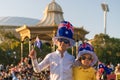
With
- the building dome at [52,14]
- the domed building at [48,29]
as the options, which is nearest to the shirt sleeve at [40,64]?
the domed building at [48,29]

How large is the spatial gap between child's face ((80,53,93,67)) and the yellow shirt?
7 centimetres

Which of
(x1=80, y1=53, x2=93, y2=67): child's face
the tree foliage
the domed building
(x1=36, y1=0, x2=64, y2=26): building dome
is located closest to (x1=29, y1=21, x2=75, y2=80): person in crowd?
(x1=80, y1=53, x2=93, y2=67): child's face

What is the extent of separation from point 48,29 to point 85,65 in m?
53.1

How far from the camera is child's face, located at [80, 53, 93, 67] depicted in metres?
6.29

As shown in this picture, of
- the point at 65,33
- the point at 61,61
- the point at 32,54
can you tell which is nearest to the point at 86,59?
the point at 61,61

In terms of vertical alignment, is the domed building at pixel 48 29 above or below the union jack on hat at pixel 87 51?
below

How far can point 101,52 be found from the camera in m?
53.5

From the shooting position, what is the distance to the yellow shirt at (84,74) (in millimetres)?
6242

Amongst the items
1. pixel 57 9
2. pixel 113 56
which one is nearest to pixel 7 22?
pixel 57 9

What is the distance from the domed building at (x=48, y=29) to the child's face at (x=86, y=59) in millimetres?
41928

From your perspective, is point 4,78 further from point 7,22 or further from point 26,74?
point 7,22

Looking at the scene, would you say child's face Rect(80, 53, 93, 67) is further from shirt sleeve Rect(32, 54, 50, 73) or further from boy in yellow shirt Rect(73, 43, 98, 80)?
shirt sleeve Rect(32, 54, 50, 73)

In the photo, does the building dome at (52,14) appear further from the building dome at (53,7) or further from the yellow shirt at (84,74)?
the yellow shirt at (84,74)

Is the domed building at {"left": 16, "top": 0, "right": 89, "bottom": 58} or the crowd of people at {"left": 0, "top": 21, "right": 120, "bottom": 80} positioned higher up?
the crowd of people at {"left": 0, "top": 21, "right": 120, "bottom": 80}
